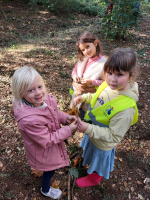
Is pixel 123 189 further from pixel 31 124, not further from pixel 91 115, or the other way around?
pixel 31 124

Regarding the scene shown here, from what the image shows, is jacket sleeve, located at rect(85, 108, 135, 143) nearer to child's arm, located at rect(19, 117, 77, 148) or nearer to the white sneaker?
child's arm, located at rect(19, 117, 77, 148)

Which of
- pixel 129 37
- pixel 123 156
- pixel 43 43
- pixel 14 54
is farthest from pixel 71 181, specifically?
pixel 129 37

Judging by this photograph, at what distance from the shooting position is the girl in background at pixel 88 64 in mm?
2537

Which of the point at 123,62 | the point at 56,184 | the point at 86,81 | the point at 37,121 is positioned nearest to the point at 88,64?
the point at 86,81

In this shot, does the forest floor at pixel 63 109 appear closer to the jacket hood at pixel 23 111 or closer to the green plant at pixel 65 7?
the jacket hood at pixel 23 111

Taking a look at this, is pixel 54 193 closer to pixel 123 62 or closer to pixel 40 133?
pixel 40 133

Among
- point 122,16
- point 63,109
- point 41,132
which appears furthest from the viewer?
point 122,16

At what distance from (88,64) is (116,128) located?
1507 millimetres

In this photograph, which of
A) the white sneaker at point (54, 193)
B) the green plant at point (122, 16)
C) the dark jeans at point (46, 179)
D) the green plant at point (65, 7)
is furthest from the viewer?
the green plant at point (65, 7)

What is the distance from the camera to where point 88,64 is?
2.74 m

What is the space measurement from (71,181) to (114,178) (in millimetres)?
856

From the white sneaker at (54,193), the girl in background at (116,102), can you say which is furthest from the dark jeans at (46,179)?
the girl in background at (116,102)

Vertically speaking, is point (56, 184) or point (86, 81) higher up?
point (86, 81)

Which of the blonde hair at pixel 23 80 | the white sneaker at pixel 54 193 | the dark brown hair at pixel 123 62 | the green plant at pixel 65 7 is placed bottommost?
the white sneaker at pixel 54 193
